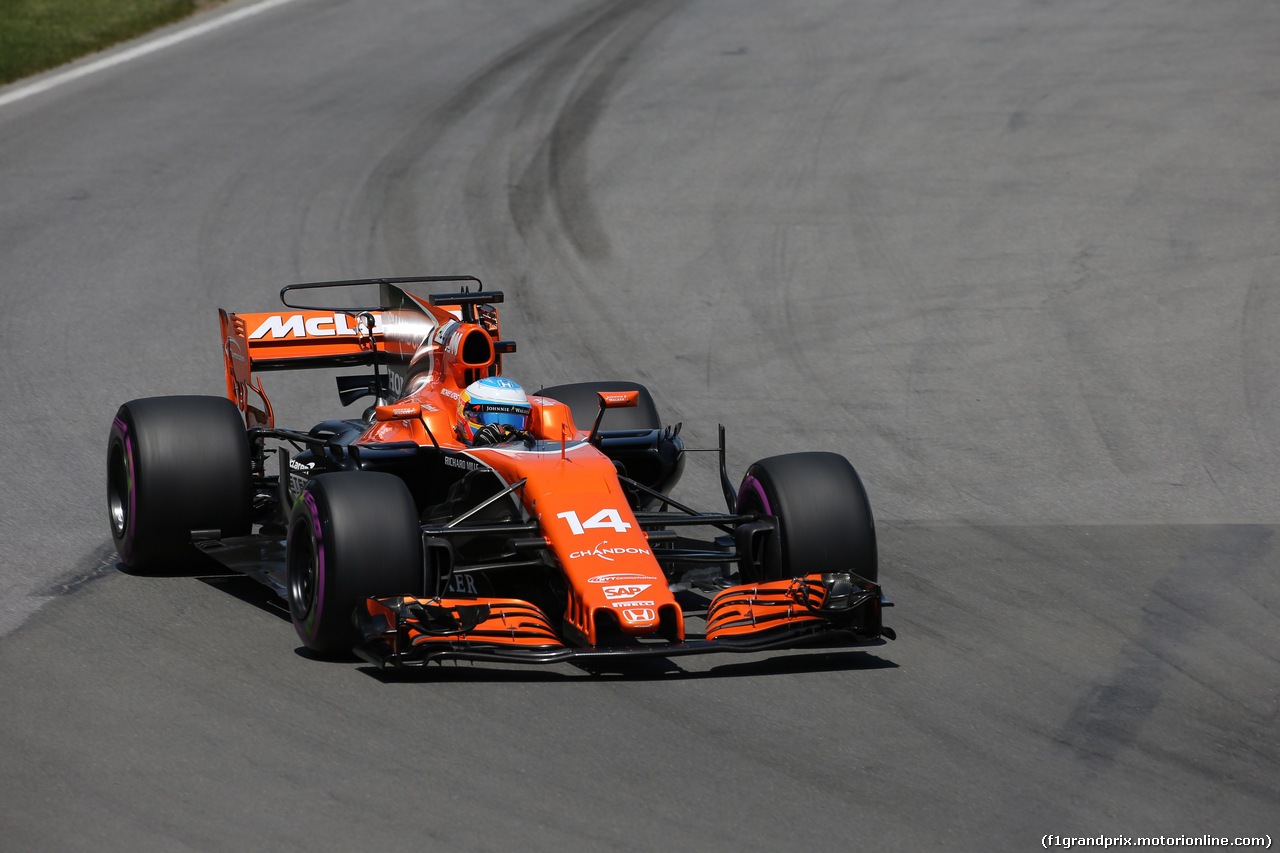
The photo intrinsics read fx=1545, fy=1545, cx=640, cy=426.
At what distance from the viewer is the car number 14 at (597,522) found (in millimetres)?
7289

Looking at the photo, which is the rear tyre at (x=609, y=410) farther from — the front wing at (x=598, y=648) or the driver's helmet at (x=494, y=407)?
the front wing at (x=598, y=648)

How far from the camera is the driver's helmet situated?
8.30 metres

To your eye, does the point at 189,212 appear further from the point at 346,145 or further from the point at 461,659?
the point at 461,659

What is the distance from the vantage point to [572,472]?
25.2 ft

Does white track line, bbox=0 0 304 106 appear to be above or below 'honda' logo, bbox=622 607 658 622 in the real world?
above

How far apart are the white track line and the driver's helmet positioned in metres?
15.7

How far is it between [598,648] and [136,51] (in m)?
19.9

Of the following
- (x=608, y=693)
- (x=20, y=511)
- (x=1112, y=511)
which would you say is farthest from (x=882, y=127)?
(x=608, y=693)

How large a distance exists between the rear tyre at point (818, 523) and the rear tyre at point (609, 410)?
2.07m

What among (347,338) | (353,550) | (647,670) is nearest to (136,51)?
(347,338)

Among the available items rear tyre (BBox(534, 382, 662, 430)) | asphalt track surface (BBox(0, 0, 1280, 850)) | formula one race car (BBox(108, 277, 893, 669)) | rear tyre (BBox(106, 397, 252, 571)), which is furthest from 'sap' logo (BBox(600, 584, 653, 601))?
rear tyre (BBox(534, 382, 662, 430))

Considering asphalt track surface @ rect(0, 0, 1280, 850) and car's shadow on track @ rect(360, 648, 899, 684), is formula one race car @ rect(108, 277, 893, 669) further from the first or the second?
asphalt track surface @ rect(0, 0, 1280, 850)

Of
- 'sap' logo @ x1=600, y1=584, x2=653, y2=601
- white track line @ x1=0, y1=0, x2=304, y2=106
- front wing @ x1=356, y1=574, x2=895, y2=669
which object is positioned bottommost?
front wing @ x1=356, y1=574, x2=895, y2=669

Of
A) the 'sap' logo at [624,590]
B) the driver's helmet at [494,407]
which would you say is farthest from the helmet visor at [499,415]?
the 'sap' logo at [624,590]
